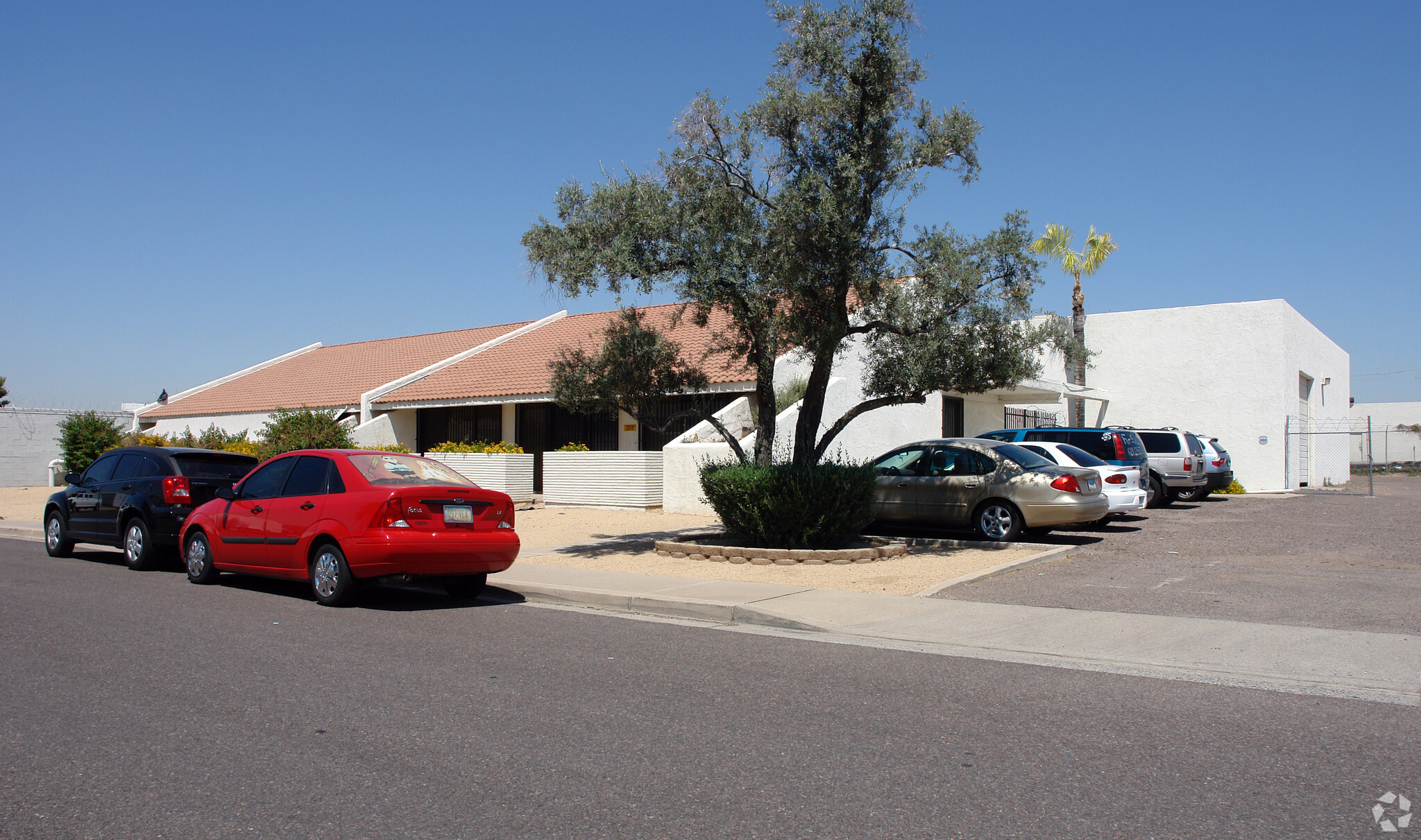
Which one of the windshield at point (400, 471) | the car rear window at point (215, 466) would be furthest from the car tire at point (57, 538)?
the windshield at point (400, 471)

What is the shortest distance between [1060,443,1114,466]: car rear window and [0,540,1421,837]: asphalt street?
10316 mm

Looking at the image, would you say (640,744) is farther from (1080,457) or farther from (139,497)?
(1080,457)

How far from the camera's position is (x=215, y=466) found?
1291 centimetres

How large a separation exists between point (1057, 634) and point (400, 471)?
631cm

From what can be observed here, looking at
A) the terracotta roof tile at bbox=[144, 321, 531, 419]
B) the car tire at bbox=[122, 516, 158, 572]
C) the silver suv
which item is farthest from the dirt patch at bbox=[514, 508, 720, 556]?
the terracotta roof tile at bbox=[144, 321, 531, 419]

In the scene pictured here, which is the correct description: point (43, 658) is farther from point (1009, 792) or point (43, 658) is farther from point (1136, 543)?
point (1136, 543)

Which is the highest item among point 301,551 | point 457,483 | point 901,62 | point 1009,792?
→ point 901,62

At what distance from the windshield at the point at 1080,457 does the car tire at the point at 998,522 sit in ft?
8.78

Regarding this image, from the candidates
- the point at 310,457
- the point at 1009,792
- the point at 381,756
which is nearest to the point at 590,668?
the point at 381,756

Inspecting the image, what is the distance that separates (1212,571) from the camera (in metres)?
11.6

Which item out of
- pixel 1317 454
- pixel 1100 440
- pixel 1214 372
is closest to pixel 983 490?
pixel 1100 440

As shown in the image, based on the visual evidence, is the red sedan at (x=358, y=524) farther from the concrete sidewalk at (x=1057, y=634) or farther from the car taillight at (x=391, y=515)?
the concrete sidewalk at (x=1057, y=634)

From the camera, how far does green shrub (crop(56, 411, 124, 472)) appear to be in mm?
32125

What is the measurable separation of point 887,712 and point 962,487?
944 centimetres
